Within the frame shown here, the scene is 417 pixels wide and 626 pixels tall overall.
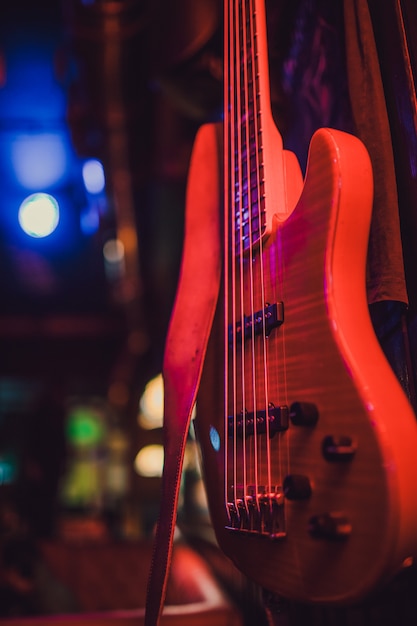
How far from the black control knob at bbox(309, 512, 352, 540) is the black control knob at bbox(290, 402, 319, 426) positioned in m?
0.13

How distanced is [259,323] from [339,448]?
0.34m

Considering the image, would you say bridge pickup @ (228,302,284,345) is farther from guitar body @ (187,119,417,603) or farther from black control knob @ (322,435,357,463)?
black control knob @ (322,435,357,463)

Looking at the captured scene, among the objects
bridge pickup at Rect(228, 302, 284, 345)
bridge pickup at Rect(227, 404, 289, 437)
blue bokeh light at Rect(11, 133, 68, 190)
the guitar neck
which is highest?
blue bokeh light at Rect(11, 133, 68, 190)

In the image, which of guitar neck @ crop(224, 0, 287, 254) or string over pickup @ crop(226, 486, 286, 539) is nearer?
string over pickup @ crop(226, 486, 286, 539)

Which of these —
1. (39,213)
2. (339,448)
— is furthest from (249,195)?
(39,213)

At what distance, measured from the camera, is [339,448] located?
707mm

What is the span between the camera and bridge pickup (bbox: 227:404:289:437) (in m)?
0.85

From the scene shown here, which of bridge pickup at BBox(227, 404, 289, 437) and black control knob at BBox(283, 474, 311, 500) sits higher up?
bridge pickup at BBox(227, 404, 289, 437)

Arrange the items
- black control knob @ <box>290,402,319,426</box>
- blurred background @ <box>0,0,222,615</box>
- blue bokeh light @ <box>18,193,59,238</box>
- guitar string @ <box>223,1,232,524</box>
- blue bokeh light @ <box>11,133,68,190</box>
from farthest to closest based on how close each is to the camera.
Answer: blue bokeh light @ <box>18,193,59,238</box> < blue bokeh light @ <box>11,133,68,190</box> < blurred background @ <box>0,0,222,615</box> < guitar string @ <box>223,1,232,524</box> < black control knob @ <box>290,402,319,426</box>

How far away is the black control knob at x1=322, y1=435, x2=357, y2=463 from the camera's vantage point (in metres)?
0.70

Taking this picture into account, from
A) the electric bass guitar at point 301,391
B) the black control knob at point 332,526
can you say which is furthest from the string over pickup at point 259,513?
the black control knob at point 332,526

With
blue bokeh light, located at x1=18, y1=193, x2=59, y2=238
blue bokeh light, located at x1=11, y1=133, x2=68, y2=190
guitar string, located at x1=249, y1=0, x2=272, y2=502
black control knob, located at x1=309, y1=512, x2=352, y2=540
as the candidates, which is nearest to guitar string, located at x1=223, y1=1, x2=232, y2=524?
guitar string, located at x1=249, y1=0, x2=272, y2=502

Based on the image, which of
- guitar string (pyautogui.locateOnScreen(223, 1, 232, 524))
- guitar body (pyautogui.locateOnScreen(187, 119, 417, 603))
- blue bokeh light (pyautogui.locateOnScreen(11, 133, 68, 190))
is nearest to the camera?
guitar body (pyautogui.locateOnScreen(187, 119, 417, 603))

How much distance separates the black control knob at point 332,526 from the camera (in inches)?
27.1
